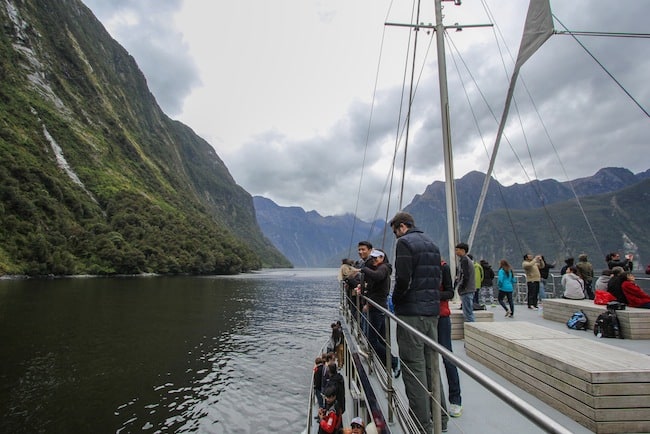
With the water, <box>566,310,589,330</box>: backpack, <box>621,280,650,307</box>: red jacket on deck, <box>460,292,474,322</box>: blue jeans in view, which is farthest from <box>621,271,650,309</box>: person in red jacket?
the water

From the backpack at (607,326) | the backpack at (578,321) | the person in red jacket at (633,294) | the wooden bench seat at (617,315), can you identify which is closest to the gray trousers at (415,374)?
the backpack at (607,326)

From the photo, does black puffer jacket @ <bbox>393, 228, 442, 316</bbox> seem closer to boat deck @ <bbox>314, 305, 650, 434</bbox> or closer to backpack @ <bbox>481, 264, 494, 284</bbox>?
boat deck @ <bbox>314, 305, 650, 434</bbox>

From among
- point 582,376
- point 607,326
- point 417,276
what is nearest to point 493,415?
point 582,376

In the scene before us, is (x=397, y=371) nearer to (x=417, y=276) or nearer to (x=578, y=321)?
(x=417, y=276)

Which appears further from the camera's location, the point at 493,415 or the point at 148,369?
the point at 148,369

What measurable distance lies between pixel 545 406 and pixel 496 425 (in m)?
0.84

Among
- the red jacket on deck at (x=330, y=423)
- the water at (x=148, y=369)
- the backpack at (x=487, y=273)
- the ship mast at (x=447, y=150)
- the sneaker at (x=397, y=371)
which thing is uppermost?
the ship mast at (x=447, y=150)

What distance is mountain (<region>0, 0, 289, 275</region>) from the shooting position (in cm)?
7400

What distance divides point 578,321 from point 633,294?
1330 millimetres

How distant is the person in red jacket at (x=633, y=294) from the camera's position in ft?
25.9

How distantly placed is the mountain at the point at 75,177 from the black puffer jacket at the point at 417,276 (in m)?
78.0

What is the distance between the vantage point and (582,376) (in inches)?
145

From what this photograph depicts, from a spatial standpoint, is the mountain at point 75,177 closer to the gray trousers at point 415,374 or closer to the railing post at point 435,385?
the gray trousers at point 415,374

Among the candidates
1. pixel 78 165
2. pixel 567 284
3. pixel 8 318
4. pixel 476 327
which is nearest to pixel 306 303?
pixel 8 318
